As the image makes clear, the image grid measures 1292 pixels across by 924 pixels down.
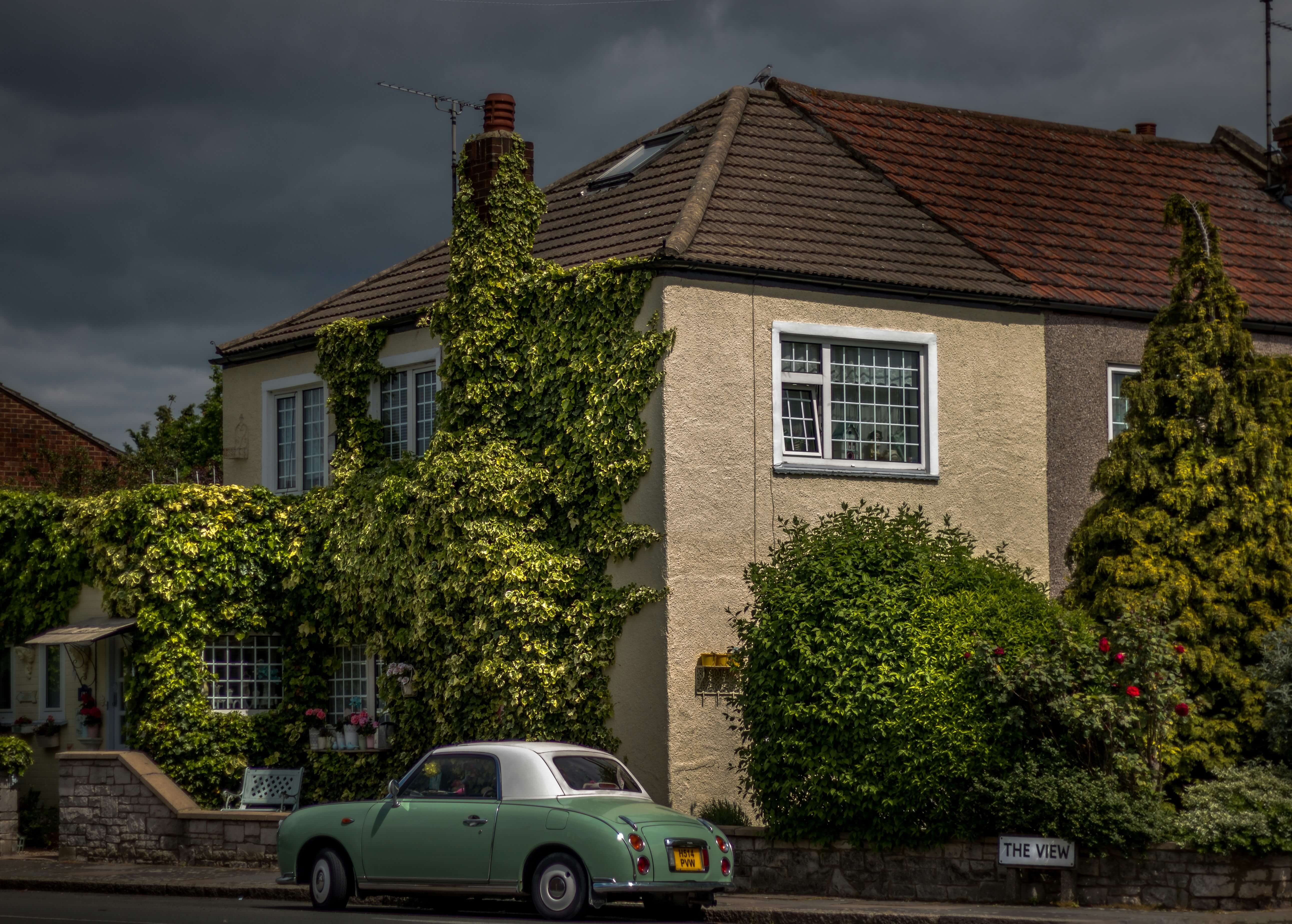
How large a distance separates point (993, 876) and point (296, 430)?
12.8 meters

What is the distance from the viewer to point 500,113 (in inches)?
826

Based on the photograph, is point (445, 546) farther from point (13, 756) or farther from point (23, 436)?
point (23, 436)

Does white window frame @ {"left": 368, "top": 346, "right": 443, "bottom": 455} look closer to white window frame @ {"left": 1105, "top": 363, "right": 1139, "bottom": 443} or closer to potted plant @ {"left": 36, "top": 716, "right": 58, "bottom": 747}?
potted plant @ {"left": 36, "top": 716, "right": 58, "bottom": 747}

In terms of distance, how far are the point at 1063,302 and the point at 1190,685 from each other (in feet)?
20.7

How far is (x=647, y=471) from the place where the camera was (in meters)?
17.9

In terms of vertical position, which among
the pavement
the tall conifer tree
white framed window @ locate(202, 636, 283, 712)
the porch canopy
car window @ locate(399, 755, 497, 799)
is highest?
the tall conifer tree

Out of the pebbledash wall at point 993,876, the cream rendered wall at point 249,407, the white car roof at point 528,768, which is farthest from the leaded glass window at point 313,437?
the pebbledash wall at point 993,876

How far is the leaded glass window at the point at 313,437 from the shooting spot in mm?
22578

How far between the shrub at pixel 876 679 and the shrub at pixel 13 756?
1022 centimetres

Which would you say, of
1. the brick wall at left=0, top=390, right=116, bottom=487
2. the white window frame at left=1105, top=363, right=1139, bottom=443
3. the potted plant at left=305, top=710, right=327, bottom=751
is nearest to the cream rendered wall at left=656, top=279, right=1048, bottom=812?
the white window frame at left=1105, top=363, right=1139, bottom=443

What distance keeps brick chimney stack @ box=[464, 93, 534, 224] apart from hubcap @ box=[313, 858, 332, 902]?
28.3ft

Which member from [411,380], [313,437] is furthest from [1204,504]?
[313,437]

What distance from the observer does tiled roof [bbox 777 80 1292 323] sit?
2127cm

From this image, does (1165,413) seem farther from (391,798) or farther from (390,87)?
(390,87)
